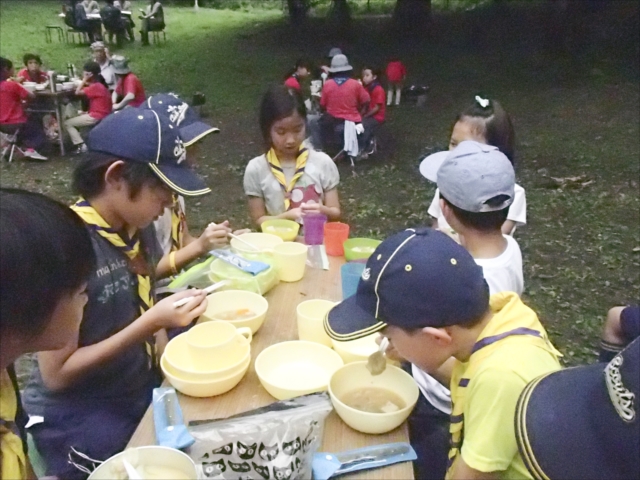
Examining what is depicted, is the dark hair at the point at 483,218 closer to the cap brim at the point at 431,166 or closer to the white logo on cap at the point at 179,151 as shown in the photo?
the cap brim at the point at 431,166

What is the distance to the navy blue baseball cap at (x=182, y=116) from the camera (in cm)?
232

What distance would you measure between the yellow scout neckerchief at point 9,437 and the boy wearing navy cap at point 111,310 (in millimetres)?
353

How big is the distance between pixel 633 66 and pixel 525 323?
522 inches

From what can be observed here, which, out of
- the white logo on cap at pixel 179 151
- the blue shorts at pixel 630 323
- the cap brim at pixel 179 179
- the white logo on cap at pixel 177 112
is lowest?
the blue shorts at pixel 630 323

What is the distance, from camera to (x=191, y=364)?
175cm

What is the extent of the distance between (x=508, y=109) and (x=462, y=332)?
1012 cm

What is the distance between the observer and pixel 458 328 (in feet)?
4.74

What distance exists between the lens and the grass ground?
16.9 feet

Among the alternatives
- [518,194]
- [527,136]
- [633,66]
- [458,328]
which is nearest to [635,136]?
[527,136]

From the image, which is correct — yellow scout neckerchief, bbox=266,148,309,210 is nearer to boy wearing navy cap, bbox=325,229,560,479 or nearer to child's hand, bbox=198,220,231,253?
child's hand, bbox=198,220,231,253

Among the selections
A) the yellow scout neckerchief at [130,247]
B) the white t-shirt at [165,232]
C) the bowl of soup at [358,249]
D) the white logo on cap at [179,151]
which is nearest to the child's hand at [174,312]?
the yellow scout neckerchief at [130,247]

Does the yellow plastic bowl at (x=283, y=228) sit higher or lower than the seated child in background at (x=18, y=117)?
higher

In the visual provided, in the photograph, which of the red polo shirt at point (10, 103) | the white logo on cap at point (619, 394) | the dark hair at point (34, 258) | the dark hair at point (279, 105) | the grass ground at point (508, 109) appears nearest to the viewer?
the white logo on cap at point (619, 394)

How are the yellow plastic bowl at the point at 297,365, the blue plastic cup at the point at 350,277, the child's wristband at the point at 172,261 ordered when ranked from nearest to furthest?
the yellow plastic bowl at the point at 297,365 < the blue plastic cup at the point at 350,277 < the child's wristband at the point at 172,261
